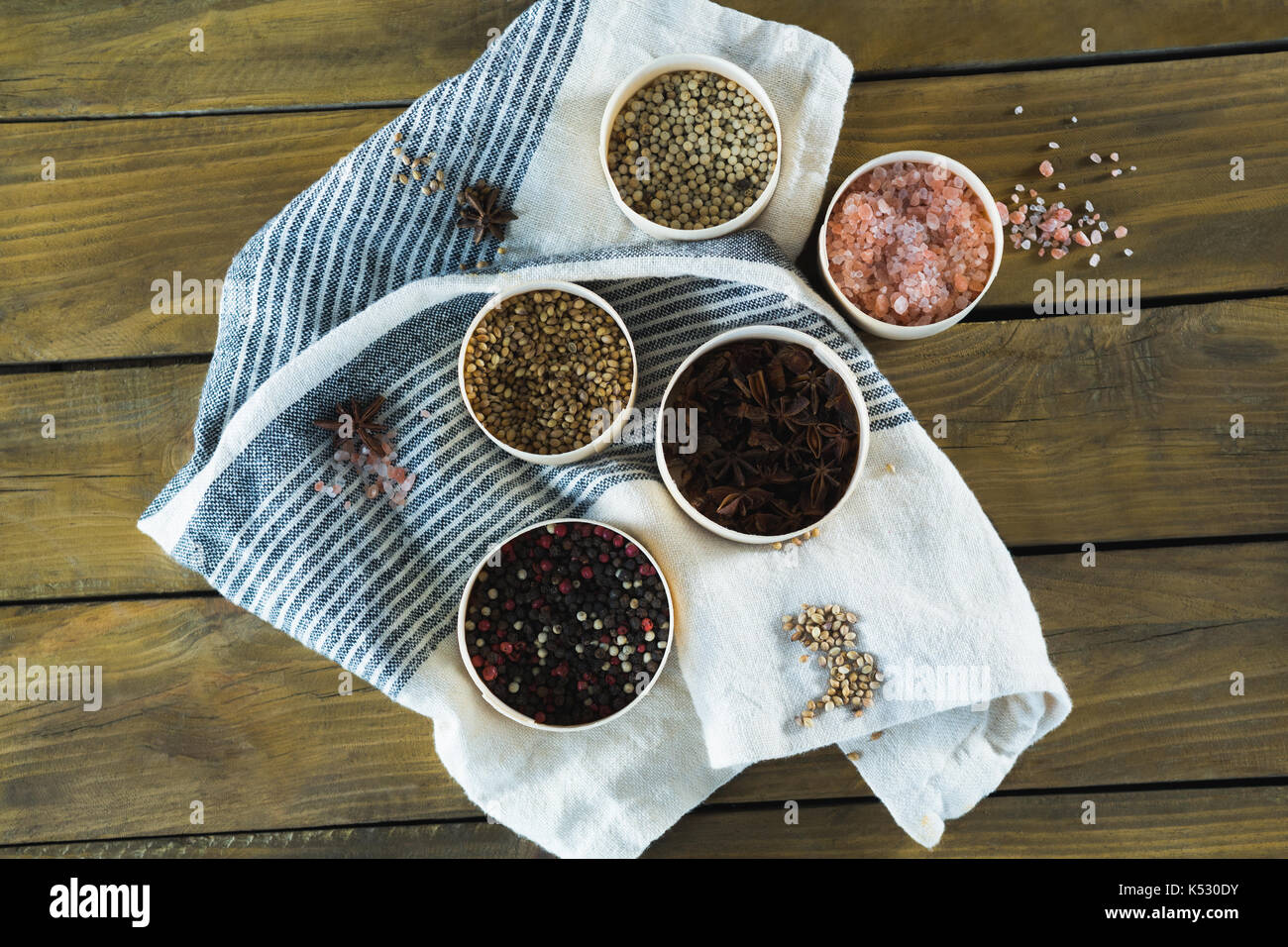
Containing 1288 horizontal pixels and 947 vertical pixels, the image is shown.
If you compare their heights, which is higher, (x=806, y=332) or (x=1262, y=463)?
(x=806, y=332)

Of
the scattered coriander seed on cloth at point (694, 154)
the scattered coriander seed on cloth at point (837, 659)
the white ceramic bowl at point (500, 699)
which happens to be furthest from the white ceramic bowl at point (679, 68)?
the scattered coriander seed on cloth at point (837, 659)

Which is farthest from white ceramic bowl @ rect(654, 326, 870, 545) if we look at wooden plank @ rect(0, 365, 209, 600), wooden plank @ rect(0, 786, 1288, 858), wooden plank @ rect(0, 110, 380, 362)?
wooden plank @ rect(0, 365, 209, 600)

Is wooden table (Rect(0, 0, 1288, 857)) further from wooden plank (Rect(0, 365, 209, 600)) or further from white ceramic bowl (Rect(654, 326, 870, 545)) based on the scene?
white ceramic bowl (Rect(654, 326, 870, 545))

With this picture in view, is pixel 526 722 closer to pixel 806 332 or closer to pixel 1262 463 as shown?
pixel 806 332

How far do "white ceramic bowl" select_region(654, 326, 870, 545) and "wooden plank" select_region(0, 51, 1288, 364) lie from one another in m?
0.34

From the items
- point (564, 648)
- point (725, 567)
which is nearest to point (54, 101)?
point (564, 648)

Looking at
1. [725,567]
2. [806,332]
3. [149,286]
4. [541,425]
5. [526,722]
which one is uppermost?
[149,286]

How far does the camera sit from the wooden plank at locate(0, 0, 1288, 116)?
1.53 meters

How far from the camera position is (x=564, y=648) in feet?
4.63

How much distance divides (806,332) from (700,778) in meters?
0.75

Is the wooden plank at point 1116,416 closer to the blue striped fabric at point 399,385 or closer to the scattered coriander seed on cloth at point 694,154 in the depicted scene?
the blue striped fabric at point 399,385

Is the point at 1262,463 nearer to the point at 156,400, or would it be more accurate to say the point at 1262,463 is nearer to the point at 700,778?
the point at 700,778

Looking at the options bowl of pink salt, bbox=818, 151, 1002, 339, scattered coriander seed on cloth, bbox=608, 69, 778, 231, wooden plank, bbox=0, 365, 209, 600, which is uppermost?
scattered coriander seed on cloth, bbox=608, 69, 778, 231

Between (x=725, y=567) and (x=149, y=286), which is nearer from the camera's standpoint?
(x=725, y=567)
